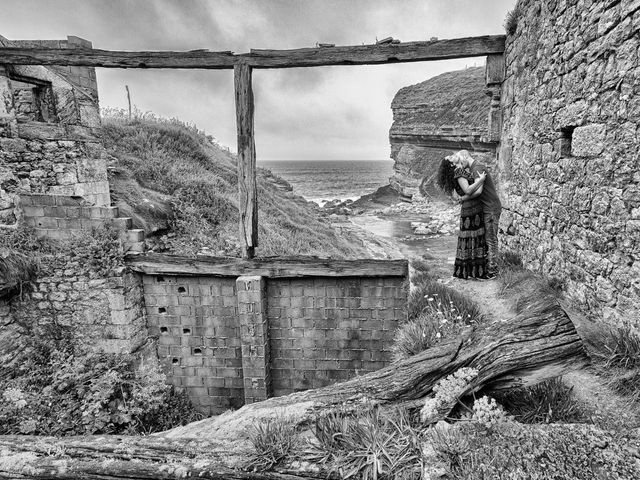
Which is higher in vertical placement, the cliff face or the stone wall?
the cliff face

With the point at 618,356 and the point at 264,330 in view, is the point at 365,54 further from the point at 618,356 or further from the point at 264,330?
the point at 618,356

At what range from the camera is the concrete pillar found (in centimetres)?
662

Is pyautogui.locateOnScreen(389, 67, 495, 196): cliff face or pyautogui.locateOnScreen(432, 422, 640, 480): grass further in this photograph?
pyautogui.locateOnScreen(389, 67, 495, 196): cliff face

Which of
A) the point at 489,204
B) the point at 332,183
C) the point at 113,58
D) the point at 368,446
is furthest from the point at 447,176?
the point at 332,183

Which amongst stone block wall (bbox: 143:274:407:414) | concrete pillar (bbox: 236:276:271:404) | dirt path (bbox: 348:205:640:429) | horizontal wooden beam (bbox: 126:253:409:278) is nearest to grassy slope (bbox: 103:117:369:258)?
horizontal wooden beam (bbox: 126:253:409:278)

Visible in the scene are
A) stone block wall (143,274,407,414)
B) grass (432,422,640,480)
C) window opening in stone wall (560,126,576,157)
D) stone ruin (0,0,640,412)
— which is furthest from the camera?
stone block wall (143,274,407,414)

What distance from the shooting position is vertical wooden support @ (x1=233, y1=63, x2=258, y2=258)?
6.15 m

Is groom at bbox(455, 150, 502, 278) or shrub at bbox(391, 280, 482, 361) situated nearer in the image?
shrub at bbox(391, 280, 482, 361)

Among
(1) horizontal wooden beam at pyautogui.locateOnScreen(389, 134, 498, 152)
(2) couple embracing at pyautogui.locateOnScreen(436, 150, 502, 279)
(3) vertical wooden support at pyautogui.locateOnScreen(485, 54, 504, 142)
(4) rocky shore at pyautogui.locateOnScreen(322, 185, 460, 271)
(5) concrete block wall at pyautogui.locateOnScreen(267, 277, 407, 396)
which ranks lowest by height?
(4) rocky shore at pyautogui.locateOnScreen(322, 185, 460, 271)

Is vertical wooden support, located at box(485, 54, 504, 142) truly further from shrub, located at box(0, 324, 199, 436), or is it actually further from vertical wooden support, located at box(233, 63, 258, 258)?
shrub, located at box(0, 324, 199, 436)

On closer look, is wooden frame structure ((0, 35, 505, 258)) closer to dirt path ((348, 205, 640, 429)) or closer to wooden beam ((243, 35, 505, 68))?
wooden beam ((243, 35, 505, 68))

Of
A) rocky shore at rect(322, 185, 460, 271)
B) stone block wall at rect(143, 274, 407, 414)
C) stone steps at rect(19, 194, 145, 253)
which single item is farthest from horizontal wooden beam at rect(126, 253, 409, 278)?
rocky shore at rect(322, 185, 460, 271)

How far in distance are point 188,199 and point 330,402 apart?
8.40 metres

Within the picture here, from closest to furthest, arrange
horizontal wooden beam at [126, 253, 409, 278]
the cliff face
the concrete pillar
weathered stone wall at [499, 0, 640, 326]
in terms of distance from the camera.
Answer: weathered stone wall at [499, 0, 640, 326] → horizontal wooden beam at [126, 253, 409, 278] → the concrete pillar → the cliff face
